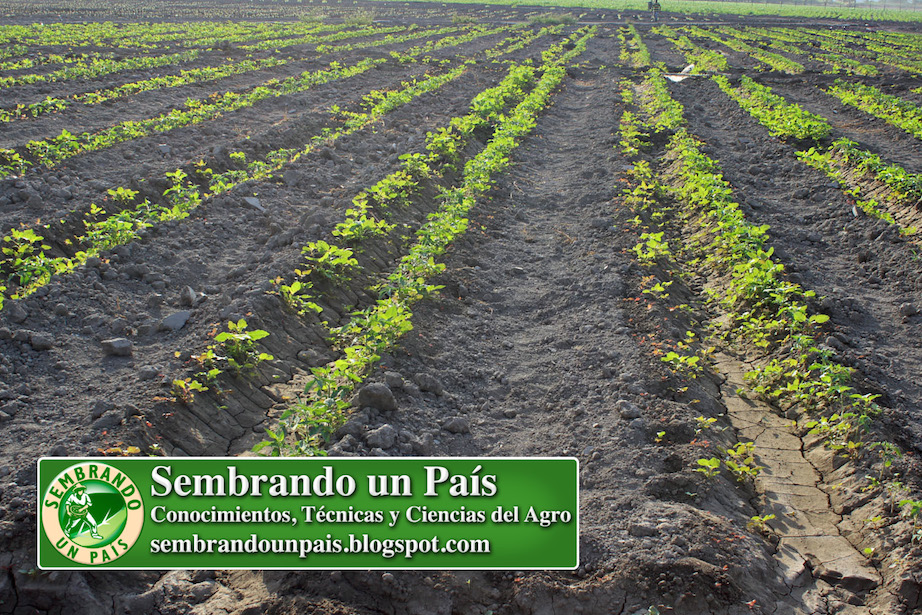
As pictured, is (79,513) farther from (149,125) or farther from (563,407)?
(149,125)

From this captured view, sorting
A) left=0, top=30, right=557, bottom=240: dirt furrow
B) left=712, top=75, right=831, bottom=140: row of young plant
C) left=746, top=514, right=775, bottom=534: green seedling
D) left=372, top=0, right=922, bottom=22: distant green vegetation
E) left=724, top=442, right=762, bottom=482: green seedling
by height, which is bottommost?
left=746, top=514, right=775, bottom=534: green seedling

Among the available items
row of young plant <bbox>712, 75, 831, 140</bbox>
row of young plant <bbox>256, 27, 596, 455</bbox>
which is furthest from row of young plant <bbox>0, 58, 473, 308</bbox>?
row of young plant <bbox>712, 75, 831, 140</bbox>

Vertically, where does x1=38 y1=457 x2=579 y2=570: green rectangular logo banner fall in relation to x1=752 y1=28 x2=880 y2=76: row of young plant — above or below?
below

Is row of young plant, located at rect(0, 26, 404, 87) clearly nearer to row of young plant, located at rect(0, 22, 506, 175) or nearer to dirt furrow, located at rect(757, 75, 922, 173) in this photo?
row of young plant, located at rect(0, 22, 506, 175)

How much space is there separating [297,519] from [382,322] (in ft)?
7.47

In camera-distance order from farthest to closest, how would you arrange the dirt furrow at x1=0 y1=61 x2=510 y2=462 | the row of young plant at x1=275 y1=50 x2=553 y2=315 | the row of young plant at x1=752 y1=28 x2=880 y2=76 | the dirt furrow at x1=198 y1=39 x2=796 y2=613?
1. the row of young plant at x1=752 y1=28 x2=880 y2=76
2. the row of young plant at x1=275 y1=50 x2=553 y2=315
3. the dirt furrow at x1=0 y1=61 x2=510 y2=462
4. the dirt furrow at x1=198 y1=39 x2=796 y2=613

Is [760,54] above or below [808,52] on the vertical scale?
below

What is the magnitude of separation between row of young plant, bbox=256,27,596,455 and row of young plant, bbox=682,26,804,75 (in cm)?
1705

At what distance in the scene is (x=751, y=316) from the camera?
627 cm

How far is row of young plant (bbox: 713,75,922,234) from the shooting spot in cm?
900

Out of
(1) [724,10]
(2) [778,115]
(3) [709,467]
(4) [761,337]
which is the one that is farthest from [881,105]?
(1) [724,10]

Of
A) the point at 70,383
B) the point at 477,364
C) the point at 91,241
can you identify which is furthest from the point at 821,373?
the point at 91,241

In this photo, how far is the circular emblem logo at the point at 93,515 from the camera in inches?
121

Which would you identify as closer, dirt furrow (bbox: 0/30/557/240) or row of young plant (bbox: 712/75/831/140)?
dirt furrow (bbox: 0/30/557/240)
